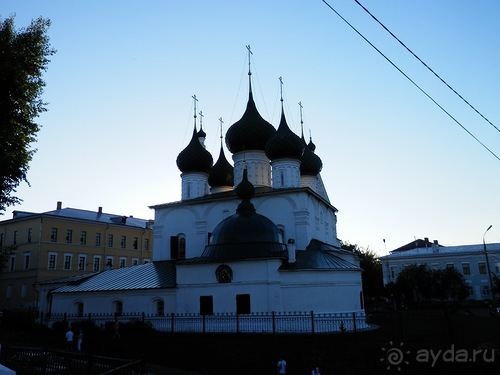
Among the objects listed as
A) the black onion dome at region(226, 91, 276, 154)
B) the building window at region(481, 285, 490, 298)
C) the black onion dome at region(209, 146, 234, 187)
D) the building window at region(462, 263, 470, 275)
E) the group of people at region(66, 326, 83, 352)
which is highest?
the black onion dome at region(226, 91, 276, 154)

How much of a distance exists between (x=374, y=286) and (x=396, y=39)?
45.9 meters

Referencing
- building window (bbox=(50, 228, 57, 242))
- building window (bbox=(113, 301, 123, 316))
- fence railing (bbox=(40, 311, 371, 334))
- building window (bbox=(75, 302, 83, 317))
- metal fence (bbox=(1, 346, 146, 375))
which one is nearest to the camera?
metal fence (bbox=(1, 346, 146, 375))

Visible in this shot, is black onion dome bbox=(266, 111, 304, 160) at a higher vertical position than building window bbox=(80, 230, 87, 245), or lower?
higher

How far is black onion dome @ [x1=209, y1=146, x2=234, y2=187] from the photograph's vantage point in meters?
32.9

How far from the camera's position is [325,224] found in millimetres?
30203

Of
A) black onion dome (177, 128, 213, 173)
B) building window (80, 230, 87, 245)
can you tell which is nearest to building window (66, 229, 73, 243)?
building window (80, 230, 87, 245)

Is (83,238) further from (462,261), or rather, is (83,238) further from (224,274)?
(462,261)

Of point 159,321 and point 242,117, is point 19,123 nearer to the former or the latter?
point 159,321

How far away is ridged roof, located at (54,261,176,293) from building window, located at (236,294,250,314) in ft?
12.8

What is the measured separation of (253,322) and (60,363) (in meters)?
11.0

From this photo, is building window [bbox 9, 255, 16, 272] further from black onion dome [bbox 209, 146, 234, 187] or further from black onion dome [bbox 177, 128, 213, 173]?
black onion dome [bbox 209, 146, 234, 187]

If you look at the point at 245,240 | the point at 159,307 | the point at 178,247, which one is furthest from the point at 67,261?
the point at 245,240

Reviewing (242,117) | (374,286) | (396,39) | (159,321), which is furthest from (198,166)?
(374,286)

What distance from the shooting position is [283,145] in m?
28.7
